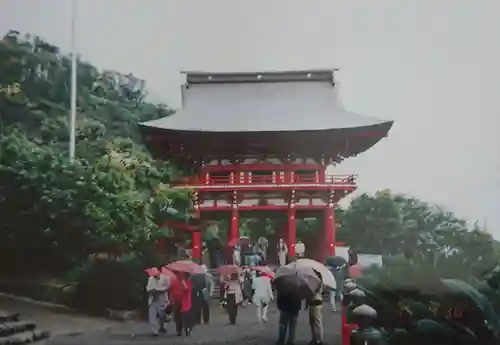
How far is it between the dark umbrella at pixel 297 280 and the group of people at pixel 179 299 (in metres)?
0.23

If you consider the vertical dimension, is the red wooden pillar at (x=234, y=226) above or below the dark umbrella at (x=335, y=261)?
above

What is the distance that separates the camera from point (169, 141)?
2.29 metres

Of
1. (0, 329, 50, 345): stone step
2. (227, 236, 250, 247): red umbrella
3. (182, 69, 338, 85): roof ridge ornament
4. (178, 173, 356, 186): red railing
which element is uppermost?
(182, 69, 338, 85): roof ridge ornament

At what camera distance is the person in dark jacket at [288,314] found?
2.15 m

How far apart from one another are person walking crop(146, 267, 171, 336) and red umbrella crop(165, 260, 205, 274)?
0.13 feet

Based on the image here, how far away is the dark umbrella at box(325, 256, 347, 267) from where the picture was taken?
7.16ft

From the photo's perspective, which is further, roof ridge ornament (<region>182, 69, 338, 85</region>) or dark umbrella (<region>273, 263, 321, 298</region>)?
roof ridge ornament (<region>182, 69, 338, 85</region>)

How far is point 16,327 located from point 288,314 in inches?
33.5

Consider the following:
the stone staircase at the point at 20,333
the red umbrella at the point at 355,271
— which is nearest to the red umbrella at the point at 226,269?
the red umbrella at the point at 355,271

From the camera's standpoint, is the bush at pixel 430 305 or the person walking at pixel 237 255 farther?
the person walking at pixel 237 255

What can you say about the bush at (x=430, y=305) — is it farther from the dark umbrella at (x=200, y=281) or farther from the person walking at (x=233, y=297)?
the dark umbrella at (x=200, y=281)

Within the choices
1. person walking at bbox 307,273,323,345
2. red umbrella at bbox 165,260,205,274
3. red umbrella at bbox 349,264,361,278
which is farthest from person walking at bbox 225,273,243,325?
red umbrella at bbox 349,264,361,278

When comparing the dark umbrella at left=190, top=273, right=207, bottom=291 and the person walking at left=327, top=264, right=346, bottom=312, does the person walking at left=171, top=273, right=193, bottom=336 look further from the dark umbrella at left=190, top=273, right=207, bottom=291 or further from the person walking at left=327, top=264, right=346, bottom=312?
the person walking at left=327, top=264, right=346, bottom=312

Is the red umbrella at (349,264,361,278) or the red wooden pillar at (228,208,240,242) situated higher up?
the red wooden pillar at (228,208,240,242)
